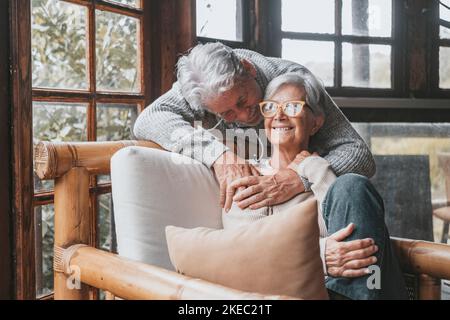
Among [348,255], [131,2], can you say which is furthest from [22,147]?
[348,255]

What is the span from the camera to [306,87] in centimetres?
155

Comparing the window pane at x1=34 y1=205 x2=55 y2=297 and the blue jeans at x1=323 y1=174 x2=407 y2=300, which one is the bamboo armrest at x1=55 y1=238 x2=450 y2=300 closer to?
the blue jeans at x1=323 y1=174 x2=407 y2=300

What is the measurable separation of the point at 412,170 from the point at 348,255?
1.76 m

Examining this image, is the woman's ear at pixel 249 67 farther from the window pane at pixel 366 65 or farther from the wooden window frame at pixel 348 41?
the window pane at pixel 366 65

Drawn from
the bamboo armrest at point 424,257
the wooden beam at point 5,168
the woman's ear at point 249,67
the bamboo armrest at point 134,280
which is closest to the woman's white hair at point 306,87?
the woman's ear at point 249,67

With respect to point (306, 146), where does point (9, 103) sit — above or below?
above

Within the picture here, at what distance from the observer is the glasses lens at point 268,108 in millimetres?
1527

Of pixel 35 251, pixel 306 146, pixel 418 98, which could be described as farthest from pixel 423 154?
pixel 35 251

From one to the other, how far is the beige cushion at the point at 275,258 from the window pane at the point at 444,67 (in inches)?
87.3

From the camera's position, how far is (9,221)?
1.65 meters

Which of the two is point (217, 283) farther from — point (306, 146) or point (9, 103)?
point (9, 103)
